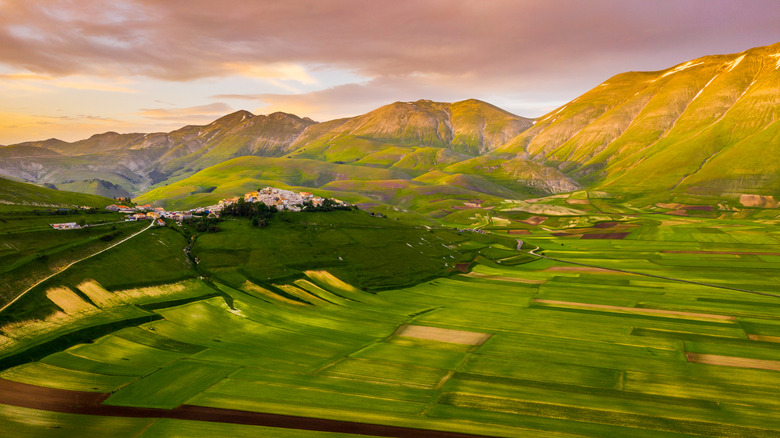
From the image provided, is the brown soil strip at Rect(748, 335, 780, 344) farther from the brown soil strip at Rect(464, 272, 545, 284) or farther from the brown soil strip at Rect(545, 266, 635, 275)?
the brown soil strip at Rect(545, 266, 635, 275)

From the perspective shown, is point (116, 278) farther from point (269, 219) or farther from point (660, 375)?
point (660, 375)

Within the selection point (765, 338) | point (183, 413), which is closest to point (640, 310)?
point (765, 338)

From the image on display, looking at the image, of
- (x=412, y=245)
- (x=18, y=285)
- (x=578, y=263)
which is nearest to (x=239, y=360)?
(x=18, y=285)

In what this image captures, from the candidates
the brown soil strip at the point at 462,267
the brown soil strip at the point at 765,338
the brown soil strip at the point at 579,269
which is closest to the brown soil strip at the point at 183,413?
the brown soil strip at the point at 765,338

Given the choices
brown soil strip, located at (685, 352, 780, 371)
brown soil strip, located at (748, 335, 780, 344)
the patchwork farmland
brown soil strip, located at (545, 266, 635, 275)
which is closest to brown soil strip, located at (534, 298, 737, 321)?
the patchwork farmland

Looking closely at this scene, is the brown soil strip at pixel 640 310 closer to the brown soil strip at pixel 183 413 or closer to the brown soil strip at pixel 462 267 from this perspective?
the brown soil strip at pixel 462 267
